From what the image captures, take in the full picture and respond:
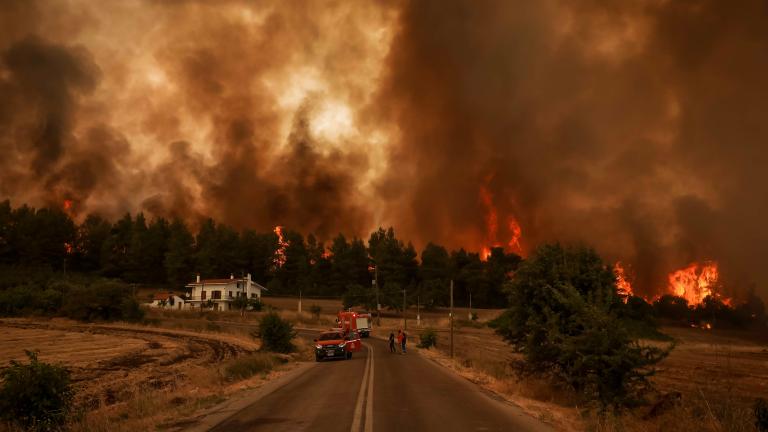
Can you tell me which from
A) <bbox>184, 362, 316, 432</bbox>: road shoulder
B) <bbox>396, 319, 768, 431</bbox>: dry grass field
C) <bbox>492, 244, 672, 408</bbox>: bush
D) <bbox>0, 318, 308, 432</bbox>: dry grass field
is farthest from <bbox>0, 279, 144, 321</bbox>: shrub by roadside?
<bbox>492, 244, 672, 408</bbox>: bush

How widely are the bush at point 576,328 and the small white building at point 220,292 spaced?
286 feet

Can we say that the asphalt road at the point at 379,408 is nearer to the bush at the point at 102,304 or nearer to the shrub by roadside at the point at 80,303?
the bush at the point at 102,304

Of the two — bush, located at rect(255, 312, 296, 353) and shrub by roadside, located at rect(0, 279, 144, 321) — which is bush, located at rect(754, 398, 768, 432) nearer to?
bush, located at rect(255, 312, 296, 353)

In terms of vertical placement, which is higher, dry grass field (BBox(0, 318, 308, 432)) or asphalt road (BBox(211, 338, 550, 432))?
asphalt road (BBox(211, 338, 550, 432))

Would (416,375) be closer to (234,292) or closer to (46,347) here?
(46,347)

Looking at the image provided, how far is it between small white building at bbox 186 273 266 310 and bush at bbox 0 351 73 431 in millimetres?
91278

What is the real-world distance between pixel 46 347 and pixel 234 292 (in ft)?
213

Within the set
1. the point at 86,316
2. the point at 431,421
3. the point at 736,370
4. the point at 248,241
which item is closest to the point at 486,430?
the point at 431,421

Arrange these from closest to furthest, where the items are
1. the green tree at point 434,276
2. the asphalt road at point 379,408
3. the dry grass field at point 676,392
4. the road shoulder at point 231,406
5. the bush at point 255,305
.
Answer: the asphalt road at point 379,408 < the road shoulder at point 231,406 < the dry grass field at point 676,392 < the bush at point 255,305 < the green tree at point 434,276

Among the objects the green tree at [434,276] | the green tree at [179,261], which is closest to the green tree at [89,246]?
the green tree at [179,261]

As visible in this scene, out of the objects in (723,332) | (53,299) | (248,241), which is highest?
(248,241)

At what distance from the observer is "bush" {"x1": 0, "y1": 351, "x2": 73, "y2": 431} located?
13.1 meters

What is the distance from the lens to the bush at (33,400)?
43.1 ft

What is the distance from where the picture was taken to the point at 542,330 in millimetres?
22141
